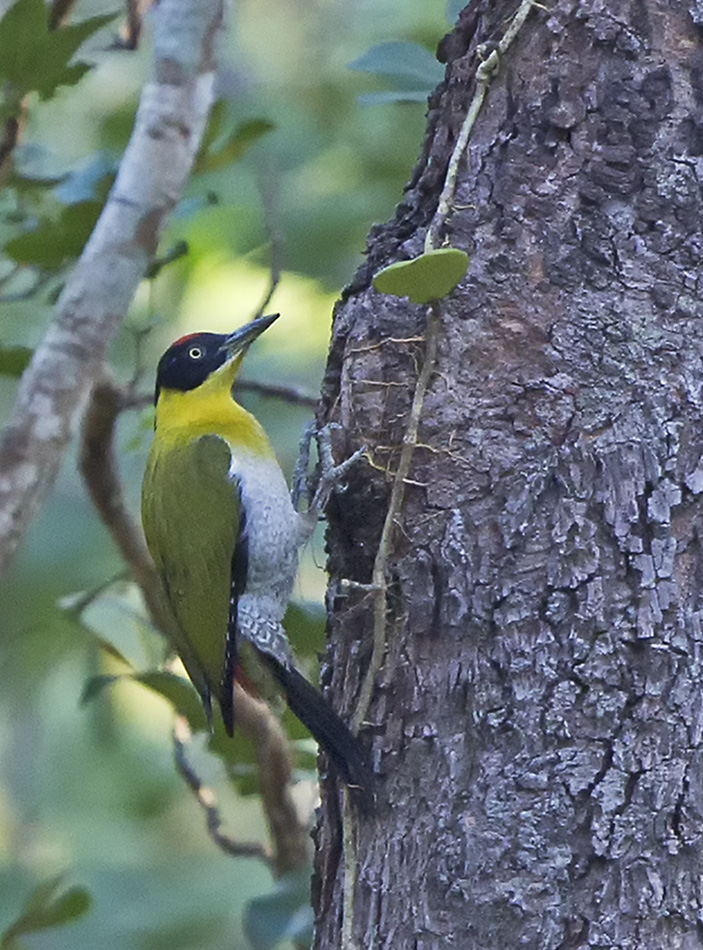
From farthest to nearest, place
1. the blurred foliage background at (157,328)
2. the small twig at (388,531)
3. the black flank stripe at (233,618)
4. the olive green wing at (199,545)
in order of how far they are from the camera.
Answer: the blurred foliage background at (157,328), the olive green wing at (199,545), the black flank stripe at (233,618), the small twig at (388,531)

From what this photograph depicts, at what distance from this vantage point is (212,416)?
3.84 metres

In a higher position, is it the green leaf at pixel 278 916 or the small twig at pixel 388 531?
the small twig at pixel 388 531

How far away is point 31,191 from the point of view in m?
4.14

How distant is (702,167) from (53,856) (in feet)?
20.2

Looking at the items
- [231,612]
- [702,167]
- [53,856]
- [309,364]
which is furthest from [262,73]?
[702,167]

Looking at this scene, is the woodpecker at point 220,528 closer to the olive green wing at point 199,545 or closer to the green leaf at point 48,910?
the olive green wing at point 199,545

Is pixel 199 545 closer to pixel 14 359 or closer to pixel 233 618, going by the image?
pixel 233 618

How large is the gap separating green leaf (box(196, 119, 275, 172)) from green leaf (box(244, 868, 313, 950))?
2091 mm

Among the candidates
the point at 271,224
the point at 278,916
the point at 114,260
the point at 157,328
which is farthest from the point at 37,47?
the point at 157,328

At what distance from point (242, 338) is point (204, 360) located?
0.14 meters

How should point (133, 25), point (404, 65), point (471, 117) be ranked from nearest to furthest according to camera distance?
point (471, 117)
point (404, 65)
point (133, 25)

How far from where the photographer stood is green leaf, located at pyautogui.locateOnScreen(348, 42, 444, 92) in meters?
3.22

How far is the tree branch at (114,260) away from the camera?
11.4 ft

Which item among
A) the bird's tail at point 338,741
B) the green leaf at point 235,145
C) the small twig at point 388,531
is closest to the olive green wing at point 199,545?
the bird's tail at point 338,741
